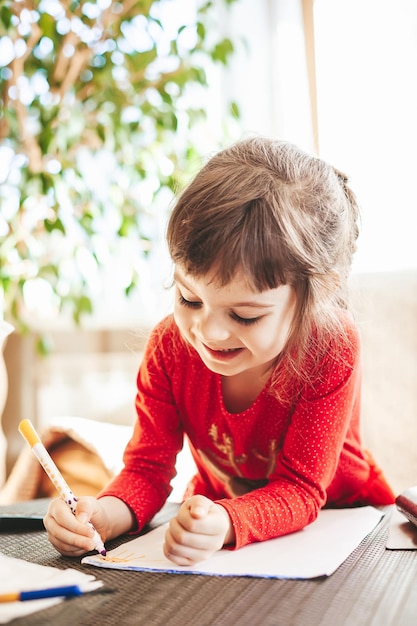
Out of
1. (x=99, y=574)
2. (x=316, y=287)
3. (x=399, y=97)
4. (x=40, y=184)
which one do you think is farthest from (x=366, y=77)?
(x=99, y=574)

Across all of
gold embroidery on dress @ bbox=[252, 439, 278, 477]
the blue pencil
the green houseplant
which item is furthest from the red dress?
the green houseplant

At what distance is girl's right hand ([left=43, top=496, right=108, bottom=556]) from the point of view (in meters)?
0.73

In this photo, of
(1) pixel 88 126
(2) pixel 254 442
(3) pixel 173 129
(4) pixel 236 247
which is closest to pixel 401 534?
(2) pixel 254 442

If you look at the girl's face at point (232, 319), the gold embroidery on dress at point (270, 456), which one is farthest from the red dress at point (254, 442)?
the girl's face at point (232, 319)

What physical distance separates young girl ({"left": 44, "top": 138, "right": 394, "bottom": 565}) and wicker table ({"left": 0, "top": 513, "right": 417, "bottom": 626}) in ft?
0.20

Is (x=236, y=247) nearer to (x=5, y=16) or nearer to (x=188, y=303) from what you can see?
(x=188, y=303)

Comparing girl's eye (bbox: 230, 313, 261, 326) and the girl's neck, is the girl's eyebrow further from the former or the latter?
the girl's neck

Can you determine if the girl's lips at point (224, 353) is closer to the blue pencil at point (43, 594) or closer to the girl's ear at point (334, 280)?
the girl's ear at point (334, 280)

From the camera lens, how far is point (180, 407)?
3.29 feet

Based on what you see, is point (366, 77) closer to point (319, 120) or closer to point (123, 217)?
point (319, 120)

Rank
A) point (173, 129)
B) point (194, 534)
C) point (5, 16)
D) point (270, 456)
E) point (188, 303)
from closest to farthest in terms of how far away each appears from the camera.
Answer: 1. point (194, 534)
2. point (188, 303)
3. point (270, 456)
4. point (5, 16)
5. point (173, 129)

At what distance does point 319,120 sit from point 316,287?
1219mm

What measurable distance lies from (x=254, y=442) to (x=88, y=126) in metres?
1.21

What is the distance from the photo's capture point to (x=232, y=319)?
779 millimetres
